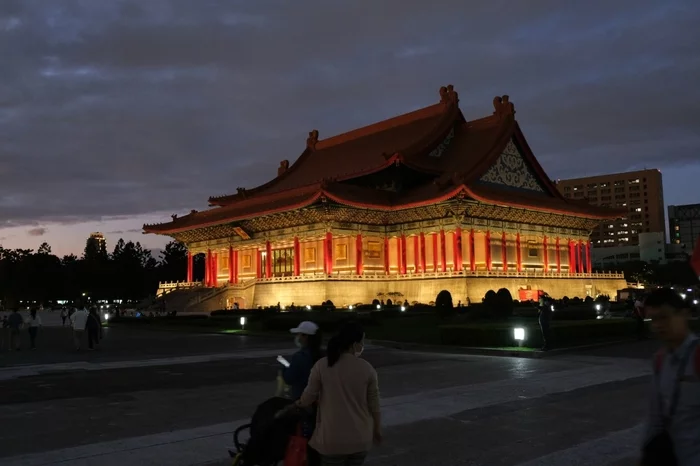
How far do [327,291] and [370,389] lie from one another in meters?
44.4

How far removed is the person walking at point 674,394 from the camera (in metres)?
3.88

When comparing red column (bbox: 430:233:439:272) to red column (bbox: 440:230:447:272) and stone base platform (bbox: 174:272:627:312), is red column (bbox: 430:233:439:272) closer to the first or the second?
red column (bbox: 440:230:447:272)

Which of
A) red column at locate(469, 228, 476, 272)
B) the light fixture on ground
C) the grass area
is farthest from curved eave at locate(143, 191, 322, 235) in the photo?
the light fixture on ground

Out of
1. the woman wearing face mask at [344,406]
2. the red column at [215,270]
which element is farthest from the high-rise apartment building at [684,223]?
the woman wearing face mask at [344,406]

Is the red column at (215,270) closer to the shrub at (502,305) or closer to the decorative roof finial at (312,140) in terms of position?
the decorative roof finial at (312,140)

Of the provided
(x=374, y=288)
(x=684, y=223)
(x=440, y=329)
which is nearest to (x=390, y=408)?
(x=440, y=329)

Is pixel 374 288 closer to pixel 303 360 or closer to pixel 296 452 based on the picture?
pixel 303 360

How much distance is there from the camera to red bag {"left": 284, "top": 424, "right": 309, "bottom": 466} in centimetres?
494

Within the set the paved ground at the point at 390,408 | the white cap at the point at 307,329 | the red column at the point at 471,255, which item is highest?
the red column at the point at 471,255

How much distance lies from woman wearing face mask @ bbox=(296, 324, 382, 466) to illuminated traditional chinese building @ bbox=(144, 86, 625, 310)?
1664 inches

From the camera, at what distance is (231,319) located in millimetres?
37656

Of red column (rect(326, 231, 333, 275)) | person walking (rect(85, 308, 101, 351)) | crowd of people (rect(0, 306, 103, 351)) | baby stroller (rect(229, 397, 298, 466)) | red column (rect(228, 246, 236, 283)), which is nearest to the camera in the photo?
baby stroller (rect(229, 397, 298, 466))

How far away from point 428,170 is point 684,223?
446 ft

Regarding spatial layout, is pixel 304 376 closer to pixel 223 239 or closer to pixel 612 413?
pixel 612 413
